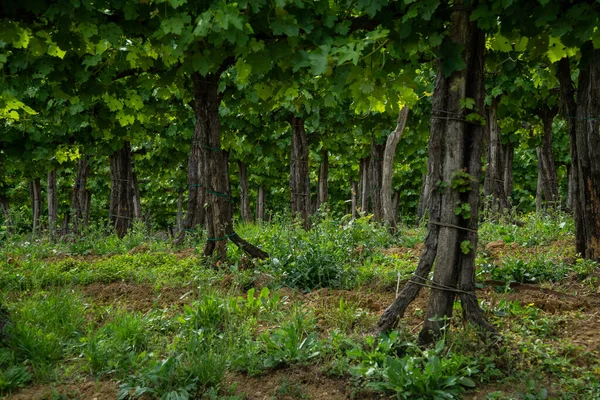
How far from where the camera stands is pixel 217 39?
3877 millimetres

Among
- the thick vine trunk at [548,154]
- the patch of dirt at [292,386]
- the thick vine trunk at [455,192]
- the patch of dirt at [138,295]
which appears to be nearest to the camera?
the patch of dirt at [292,386]

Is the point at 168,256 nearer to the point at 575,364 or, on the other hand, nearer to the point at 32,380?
the point at 32,380

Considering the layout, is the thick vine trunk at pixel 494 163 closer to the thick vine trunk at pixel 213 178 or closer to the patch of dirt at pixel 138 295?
the thick vine trunk at pixel 213 178

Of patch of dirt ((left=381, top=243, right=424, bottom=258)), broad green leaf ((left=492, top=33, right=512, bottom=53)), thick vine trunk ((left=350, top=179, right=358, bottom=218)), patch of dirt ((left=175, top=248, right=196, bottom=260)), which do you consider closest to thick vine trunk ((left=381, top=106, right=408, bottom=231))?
thick vine trunk ((left=350, top=179, right=358, bottom=218))

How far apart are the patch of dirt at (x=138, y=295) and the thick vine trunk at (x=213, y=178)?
1187 mm

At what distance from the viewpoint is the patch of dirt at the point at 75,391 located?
12.7 feet

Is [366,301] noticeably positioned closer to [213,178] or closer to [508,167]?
[213,178]

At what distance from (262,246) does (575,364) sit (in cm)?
529

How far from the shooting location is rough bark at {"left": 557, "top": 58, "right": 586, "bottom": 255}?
7039 mm

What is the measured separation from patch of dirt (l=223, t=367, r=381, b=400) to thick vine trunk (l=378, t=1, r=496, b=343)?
0.86 m

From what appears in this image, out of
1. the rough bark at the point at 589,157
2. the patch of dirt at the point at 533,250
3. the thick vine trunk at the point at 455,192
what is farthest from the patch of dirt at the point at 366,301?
the rough bark at the point at 589,157

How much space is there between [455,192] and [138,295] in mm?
3828

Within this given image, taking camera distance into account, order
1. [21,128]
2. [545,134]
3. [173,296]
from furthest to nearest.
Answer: [545,134]
[21,128]
[173,296]

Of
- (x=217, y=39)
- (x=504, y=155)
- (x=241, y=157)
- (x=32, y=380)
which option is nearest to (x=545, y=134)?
(x=504, y=155)
